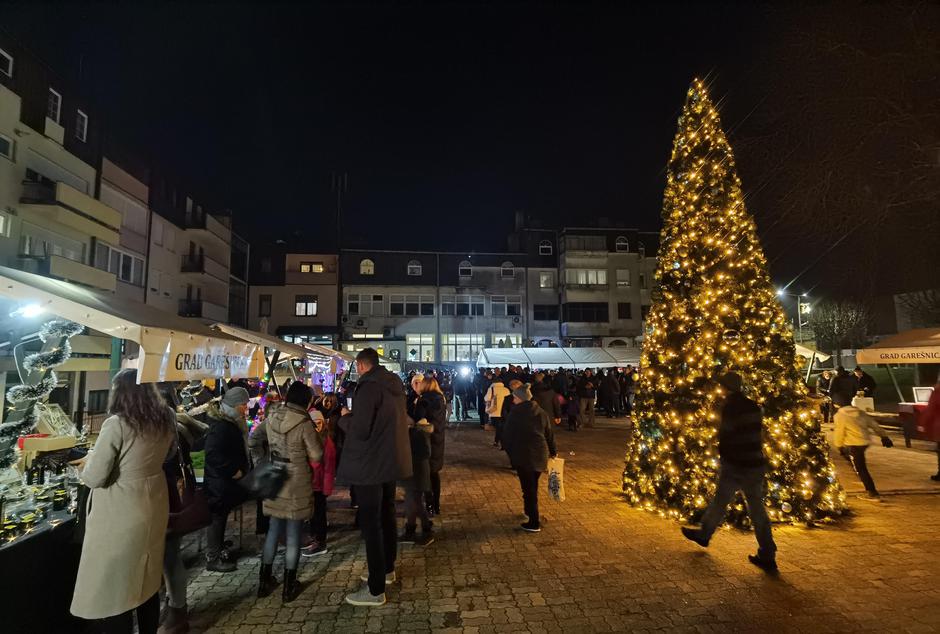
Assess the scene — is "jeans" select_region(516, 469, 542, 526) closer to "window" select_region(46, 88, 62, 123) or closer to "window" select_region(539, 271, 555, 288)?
"window" select_region(46, 88, 62, 123)

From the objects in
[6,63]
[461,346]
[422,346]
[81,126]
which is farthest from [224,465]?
[461,346]

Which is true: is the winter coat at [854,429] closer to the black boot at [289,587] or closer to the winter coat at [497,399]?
the winter coat at [497,399]

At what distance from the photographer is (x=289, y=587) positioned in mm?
4180

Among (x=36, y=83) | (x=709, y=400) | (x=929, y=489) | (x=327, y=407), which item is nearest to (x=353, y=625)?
(x=327, y=407)

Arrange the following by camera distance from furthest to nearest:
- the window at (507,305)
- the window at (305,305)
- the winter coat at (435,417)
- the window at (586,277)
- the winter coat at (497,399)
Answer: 1. the window at (507,305)
2. the window at (586,277)
3. the window at (305,305)
4. the winter coat at (497,399)
5. the winter coat at (435,417)

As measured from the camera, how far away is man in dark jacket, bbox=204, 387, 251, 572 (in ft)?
16.0

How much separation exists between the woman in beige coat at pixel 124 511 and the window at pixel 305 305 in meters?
36.7

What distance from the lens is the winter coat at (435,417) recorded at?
6320 millimetres

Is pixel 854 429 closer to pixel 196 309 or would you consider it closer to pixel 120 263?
pixel 120 263

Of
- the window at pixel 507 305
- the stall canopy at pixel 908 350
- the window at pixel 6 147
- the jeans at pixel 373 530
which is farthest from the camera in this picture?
the window at pixel 507 305

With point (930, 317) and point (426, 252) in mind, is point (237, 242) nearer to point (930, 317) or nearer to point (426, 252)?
point (426, 252)

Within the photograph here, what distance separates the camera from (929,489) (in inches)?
299

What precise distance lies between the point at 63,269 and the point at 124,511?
20.5m

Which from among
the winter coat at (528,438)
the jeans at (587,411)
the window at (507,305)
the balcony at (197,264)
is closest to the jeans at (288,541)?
the winter coat at (528,438)
